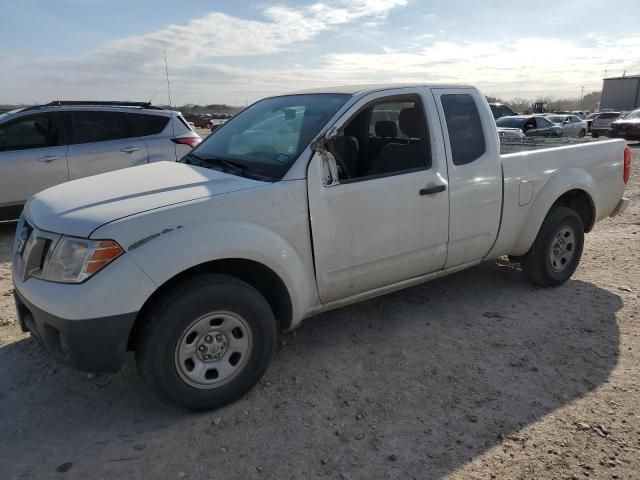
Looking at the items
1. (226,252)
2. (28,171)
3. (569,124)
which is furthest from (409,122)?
(569,124)

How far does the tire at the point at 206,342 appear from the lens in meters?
2.68

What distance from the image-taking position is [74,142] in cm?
698

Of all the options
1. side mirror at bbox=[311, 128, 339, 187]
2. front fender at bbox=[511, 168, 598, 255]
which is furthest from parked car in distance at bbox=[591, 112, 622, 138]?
side mirror at bbox=[311, 128, 339, 187]

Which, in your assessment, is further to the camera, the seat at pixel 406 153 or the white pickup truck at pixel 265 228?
the seat at pixel 406 153

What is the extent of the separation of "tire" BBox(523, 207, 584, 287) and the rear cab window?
118cm

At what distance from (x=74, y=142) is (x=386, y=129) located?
480cm

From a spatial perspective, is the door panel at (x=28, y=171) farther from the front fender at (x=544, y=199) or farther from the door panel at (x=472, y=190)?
the front fender at (x=544, y=199)

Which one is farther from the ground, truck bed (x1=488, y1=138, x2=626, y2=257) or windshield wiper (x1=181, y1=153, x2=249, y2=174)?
windshield wiper (x1=181, y1=153, x2=249, y2=174)

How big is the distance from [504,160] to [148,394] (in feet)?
10.4

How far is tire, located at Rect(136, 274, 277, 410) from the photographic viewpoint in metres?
2.68

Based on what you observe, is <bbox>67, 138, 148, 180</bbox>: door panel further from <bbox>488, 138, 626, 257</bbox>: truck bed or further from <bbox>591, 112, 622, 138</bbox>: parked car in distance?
<bbox>591, 112, 622, 138</bbox>: parked car in distance

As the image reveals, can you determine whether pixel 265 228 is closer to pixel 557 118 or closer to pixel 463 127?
pixel 463 127

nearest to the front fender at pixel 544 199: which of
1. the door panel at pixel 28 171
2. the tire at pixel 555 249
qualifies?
the tire at pixel 555 249

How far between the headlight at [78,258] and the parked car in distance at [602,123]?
2879 centimetres
